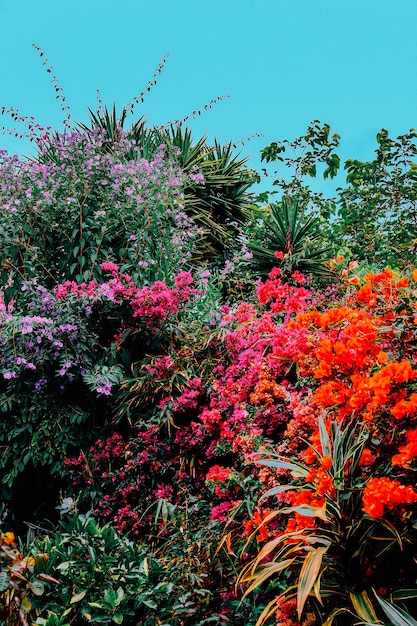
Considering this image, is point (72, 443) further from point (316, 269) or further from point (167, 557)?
point (316, 269)

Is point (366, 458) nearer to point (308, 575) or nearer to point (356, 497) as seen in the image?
point (356, 497)

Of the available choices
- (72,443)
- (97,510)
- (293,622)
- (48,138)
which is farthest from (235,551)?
(48,138)

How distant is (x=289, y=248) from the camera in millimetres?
6863

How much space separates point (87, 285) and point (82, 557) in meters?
2.55

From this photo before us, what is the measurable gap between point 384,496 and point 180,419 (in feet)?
7.64

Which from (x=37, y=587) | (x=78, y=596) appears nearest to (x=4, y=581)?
(x=37, y=587)

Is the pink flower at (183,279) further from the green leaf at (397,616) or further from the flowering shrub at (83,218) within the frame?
the green leaf at (397,616)

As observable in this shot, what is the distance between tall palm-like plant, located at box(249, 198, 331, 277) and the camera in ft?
22.1

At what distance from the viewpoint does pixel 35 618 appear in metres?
2.96

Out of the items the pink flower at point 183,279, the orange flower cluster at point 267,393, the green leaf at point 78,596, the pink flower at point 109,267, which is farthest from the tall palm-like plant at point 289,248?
the green leaf at point 78,596

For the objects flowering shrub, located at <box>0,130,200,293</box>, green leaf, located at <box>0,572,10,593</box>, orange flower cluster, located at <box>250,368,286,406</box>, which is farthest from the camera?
flowering shrub, located at <box>0,130,200,293</box>

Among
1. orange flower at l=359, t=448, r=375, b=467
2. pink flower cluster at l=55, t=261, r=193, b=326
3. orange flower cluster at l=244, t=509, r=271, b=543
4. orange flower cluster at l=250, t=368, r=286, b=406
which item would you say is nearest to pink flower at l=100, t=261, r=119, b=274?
pink flower cluster at l=55, t=261, r=193, b=326

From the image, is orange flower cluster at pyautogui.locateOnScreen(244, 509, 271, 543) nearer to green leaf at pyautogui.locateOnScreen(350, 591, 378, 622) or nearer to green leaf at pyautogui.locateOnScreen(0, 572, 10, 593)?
green leaf at pyautogui.locateOnScreen(350, 591, 378, 622)

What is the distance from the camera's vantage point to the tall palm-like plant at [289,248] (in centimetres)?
673
